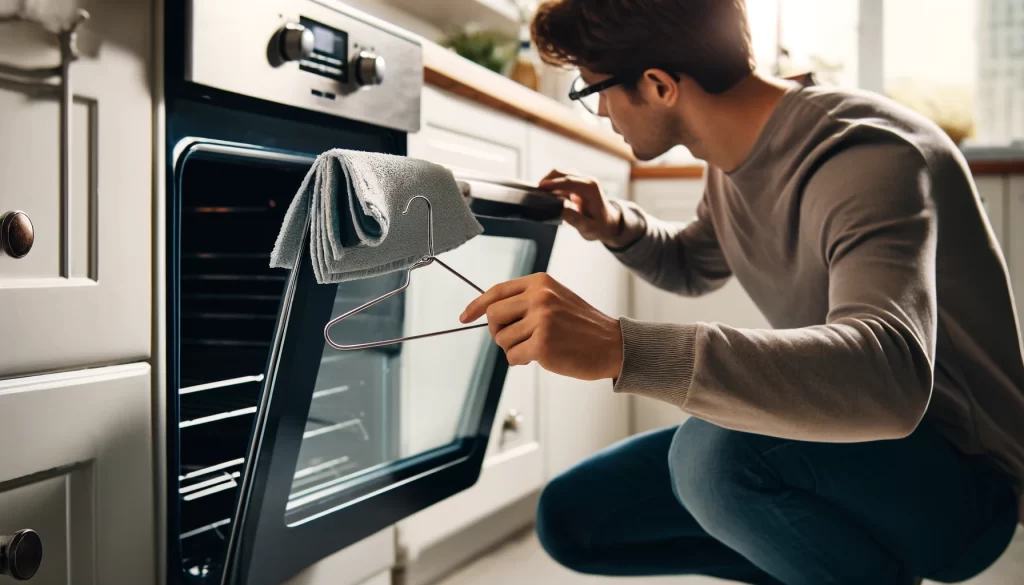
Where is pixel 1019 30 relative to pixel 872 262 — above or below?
above

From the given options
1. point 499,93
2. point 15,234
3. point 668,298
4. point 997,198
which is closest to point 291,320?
point 15,234

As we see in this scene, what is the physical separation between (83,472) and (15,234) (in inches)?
9.0

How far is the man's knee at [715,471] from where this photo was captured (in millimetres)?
1085

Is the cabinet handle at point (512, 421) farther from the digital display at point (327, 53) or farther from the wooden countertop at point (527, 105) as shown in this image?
the digital display at point (327, 53)

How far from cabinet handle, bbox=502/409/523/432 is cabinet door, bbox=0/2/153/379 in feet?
3.28

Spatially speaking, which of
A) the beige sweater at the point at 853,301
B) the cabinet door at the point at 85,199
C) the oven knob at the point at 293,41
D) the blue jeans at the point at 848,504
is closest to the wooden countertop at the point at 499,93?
the oven knob at the point at 293,41

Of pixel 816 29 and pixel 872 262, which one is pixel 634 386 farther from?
pixel 816 29

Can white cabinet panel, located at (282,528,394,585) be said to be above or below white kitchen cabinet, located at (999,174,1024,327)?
below

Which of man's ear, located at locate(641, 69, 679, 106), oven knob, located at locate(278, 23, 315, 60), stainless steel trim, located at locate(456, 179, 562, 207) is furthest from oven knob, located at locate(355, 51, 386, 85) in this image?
man's ear, located at locate(641, 69, 679, 106)

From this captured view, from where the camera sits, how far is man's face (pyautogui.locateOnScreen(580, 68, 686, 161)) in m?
1.15

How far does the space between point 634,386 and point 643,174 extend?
1.89 m

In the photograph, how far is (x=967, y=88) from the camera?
2.86 meters

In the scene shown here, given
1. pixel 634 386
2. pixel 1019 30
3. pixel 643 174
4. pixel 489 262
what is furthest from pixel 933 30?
pixel 634 386

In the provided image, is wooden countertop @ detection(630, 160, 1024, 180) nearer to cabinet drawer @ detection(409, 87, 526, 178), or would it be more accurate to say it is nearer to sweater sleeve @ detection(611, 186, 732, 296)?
cabinet drawer @ detection(409, 87, 526, 178)
